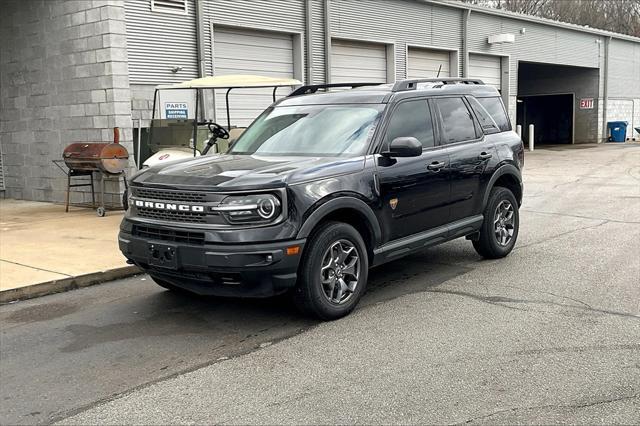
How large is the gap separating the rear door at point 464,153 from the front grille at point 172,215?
112 inches

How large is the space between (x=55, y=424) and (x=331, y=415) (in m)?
1.59

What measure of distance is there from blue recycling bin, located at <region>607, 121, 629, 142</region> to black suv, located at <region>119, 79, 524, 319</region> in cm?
2858

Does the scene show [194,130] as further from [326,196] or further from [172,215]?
[326,196]

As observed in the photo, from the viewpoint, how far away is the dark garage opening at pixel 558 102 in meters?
32.8

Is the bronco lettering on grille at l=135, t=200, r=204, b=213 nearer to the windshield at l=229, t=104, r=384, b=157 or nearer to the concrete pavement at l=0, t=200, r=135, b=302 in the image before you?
the windshield at l=229, t=104, r=384, b=157

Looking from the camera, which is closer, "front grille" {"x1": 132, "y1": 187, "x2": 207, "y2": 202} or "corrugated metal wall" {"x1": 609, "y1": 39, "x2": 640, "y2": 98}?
"front grille" {"x1": 132, "y1": 187, "x2": 207, "y2": 202}

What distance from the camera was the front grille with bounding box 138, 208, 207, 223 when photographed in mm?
5252

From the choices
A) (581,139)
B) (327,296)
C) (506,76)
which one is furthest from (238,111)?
(581,139)

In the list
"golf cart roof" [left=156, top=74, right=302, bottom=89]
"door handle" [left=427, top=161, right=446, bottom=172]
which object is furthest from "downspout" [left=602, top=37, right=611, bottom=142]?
"door handle" [left=427, top=161, right=446, bottom=172]

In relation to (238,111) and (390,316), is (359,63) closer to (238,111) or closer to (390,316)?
(238,111)

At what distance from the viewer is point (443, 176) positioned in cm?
675

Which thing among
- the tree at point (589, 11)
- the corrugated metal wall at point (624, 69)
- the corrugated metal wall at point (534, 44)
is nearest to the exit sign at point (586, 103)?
the corrugated metal wall at point (624, 69)

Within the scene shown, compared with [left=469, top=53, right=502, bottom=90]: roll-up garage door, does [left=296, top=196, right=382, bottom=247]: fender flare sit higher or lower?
lower

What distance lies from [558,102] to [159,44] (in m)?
27.2
